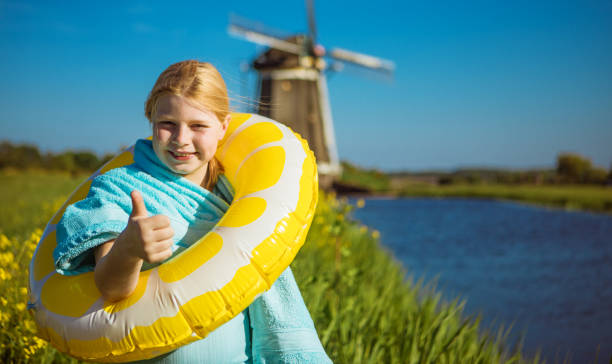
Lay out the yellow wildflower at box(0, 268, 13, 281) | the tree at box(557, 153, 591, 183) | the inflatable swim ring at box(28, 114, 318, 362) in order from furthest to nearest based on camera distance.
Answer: the tree at box(557, 153, 591, 183), the yellow wildflower at box(0, 268, 13, 281), the inflatable swim ring at box(28, 114, 318, 362)

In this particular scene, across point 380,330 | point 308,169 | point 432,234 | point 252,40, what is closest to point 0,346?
point 308,169

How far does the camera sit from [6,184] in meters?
14.8

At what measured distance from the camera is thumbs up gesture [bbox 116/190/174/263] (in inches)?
43.4

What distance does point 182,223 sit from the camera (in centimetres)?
150

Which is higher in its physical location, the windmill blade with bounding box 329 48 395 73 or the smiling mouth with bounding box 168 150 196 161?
the windmill blade with bounding box 329 48 395 73

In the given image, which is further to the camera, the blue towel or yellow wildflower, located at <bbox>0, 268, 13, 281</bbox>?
yellow wildflower, located at <bbox>0, 268, 13, 281</bbox>

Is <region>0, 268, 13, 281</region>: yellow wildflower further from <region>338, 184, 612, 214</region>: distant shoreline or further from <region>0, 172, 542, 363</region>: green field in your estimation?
<region>338, 184, 612, 214</region>: distant shoreline

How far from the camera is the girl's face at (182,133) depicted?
4.86 feet

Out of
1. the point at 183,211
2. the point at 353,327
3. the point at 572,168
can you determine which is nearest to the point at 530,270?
the point at 353,327

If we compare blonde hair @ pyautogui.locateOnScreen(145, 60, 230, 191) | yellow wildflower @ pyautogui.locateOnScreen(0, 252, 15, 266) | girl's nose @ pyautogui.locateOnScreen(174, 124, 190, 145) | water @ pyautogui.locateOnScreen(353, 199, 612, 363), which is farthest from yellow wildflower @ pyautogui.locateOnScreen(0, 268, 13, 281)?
water @ pyautogui.locateOnScreen(353, 199, 612, 363)

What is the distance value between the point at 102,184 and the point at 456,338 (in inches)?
76.0

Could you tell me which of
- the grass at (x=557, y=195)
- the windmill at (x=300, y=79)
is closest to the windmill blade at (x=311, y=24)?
the windmill at (x=300, y=79)

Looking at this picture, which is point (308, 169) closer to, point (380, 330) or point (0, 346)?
point (380, 330)

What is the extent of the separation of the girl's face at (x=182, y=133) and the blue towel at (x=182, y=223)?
7 cm
